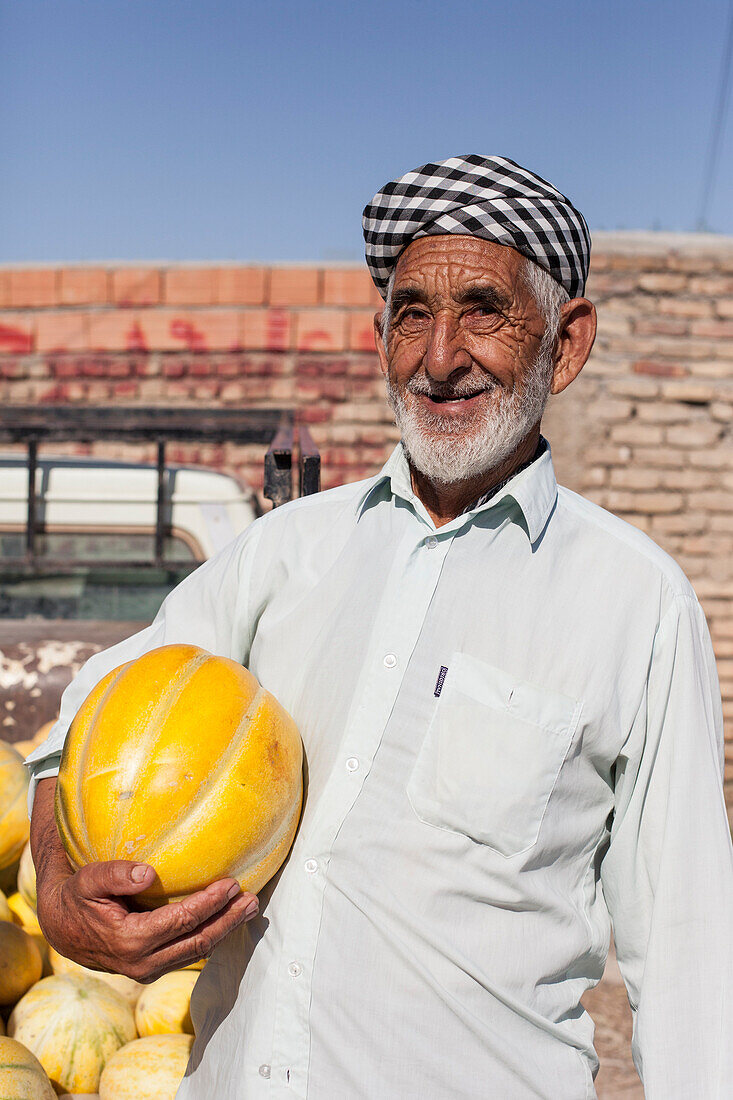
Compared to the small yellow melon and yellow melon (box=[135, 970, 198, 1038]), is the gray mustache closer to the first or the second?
yellow melon (box=[135, 970, 198, 1038])

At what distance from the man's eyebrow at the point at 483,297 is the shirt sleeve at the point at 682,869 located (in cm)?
63

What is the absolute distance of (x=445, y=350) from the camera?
5.60 ft

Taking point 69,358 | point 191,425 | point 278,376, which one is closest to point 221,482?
point 191,425

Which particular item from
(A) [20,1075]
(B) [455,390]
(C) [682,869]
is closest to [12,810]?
(A) [20,1075]

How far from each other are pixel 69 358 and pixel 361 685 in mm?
6928

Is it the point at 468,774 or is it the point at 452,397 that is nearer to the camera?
the point at 468,774

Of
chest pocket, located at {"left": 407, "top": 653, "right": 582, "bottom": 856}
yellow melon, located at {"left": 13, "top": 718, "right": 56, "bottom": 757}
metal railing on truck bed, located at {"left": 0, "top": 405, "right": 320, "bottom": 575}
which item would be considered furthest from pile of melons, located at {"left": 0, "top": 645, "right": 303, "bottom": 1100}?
metal railing on truck bed, located at {"left": 0, "top": 405, "right": 320, "bottom": 575}

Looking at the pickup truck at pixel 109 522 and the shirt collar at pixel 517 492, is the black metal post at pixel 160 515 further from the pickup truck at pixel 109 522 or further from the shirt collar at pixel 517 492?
the shirt collar at pixel 517 492

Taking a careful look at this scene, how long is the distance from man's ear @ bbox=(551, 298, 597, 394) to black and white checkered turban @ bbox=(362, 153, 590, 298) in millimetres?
73

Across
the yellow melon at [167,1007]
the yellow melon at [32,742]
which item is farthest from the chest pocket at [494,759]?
the yellow melon at [32,742]

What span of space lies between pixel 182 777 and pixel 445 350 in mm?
889

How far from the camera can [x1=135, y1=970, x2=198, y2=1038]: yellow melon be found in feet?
8.07

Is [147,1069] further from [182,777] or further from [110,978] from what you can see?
[182,777]

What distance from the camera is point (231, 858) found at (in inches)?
56.3
